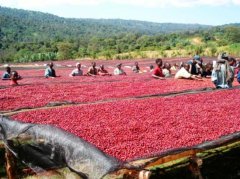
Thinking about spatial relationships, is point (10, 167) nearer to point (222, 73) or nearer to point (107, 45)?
point (222, 73)

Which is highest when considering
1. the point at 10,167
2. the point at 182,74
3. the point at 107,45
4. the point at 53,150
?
the point at 53,150

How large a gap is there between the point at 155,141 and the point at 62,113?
116 inches

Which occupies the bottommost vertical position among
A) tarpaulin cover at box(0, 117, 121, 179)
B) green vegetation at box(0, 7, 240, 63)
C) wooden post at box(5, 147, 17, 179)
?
green vegetation at box(0, 7, 240, 63)

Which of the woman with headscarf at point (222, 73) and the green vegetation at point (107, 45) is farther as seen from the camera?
the green vegetation at point (107, 45)

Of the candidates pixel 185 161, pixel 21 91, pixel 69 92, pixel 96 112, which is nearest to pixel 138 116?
pixel 96 112

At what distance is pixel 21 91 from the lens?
42.7 feet

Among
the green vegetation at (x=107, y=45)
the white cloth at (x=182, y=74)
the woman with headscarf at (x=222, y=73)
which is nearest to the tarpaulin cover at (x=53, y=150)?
the woman with headscarf at (x=222, y=73)

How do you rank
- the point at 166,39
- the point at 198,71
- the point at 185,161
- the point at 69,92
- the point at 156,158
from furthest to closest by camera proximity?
the point at 166,39
the point at 198,71
the point at 69,92
the point at 185,161
the point at 156,158

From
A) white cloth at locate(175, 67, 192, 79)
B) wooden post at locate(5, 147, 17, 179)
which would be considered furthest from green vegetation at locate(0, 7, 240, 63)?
wooden post at locate(5, 147, 17, 179)

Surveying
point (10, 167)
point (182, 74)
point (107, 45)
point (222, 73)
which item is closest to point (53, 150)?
point (10, 167)

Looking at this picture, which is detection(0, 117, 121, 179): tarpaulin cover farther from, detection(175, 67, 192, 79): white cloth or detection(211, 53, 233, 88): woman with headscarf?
detection(175, 67, 192, 79): white cloth

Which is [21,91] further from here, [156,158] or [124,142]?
[156,158]

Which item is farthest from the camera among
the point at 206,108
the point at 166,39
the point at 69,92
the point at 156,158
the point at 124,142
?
the point at 166,39

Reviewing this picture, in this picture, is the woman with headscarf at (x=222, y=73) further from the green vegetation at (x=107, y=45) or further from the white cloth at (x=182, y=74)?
the green vegetation at (x=107, y=45)
